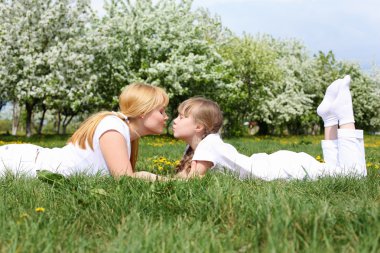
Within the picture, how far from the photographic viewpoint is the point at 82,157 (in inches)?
197

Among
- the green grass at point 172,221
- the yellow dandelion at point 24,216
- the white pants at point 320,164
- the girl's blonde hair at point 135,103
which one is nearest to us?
the green grass at point 172,221

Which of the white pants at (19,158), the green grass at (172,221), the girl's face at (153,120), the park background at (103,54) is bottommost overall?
the green grass at (172,221)

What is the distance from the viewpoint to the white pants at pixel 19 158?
5.05m

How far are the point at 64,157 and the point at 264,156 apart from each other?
2.36 m

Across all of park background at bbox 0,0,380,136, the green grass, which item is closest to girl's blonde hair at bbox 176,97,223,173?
the green grass

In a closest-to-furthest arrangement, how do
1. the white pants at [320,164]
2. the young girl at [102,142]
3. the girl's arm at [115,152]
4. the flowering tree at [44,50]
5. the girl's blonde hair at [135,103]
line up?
the girl's arm at [115,152] < the young girl at [102,142] < the girl's blonde hair at [135,103] < the white pants at [320,164] < the flowering tree at [44,50]

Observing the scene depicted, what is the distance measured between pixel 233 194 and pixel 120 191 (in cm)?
79

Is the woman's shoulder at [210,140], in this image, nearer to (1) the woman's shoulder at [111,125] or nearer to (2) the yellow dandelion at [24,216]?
(1) the woman's shoulder at [111,125]

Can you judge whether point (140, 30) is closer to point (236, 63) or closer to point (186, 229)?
point (236, 63)

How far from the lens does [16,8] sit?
947 inches

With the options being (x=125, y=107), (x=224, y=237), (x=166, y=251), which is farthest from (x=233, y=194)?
(x=125, y=107)

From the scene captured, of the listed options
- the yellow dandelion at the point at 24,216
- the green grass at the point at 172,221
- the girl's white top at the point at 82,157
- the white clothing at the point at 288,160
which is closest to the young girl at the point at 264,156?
the white clothing at the point at 288,160

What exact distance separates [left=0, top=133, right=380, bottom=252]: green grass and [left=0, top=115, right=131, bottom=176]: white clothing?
1076mm

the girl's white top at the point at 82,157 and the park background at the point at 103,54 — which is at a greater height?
the park background at the point at 103,54
